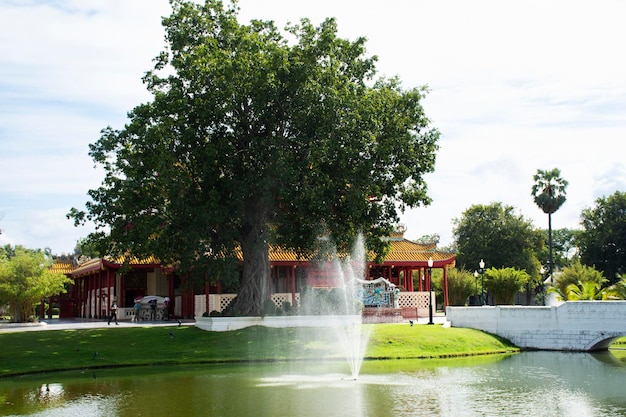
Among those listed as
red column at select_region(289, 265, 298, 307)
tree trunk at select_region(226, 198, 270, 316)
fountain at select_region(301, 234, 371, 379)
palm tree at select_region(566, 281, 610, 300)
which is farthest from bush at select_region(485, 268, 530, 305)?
tree trunk at select_region(226, 198, 270, 316)

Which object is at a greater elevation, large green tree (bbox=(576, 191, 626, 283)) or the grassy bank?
large green tree (bbox=(576, 191, 626, 283))

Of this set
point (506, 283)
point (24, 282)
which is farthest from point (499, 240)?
point (24, 282)

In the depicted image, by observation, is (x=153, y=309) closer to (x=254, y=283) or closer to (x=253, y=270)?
(x=254, y=283)

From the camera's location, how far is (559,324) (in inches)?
1372

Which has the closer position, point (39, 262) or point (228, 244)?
point (228, 244)

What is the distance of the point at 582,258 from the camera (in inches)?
2916

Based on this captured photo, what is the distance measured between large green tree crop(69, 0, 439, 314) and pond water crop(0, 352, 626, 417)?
775 cm

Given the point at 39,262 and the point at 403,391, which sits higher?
the point at 39,262

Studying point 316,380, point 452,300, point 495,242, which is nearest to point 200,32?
point 316,380

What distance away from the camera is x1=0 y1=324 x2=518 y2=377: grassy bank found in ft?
95.3

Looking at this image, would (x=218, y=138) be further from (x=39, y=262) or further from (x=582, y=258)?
(x=582, y=258)

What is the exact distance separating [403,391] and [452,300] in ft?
125

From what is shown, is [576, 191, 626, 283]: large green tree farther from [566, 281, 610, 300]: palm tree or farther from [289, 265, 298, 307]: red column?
[289, 265, 298, 307]: red column

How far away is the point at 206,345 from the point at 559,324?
52.6ft
